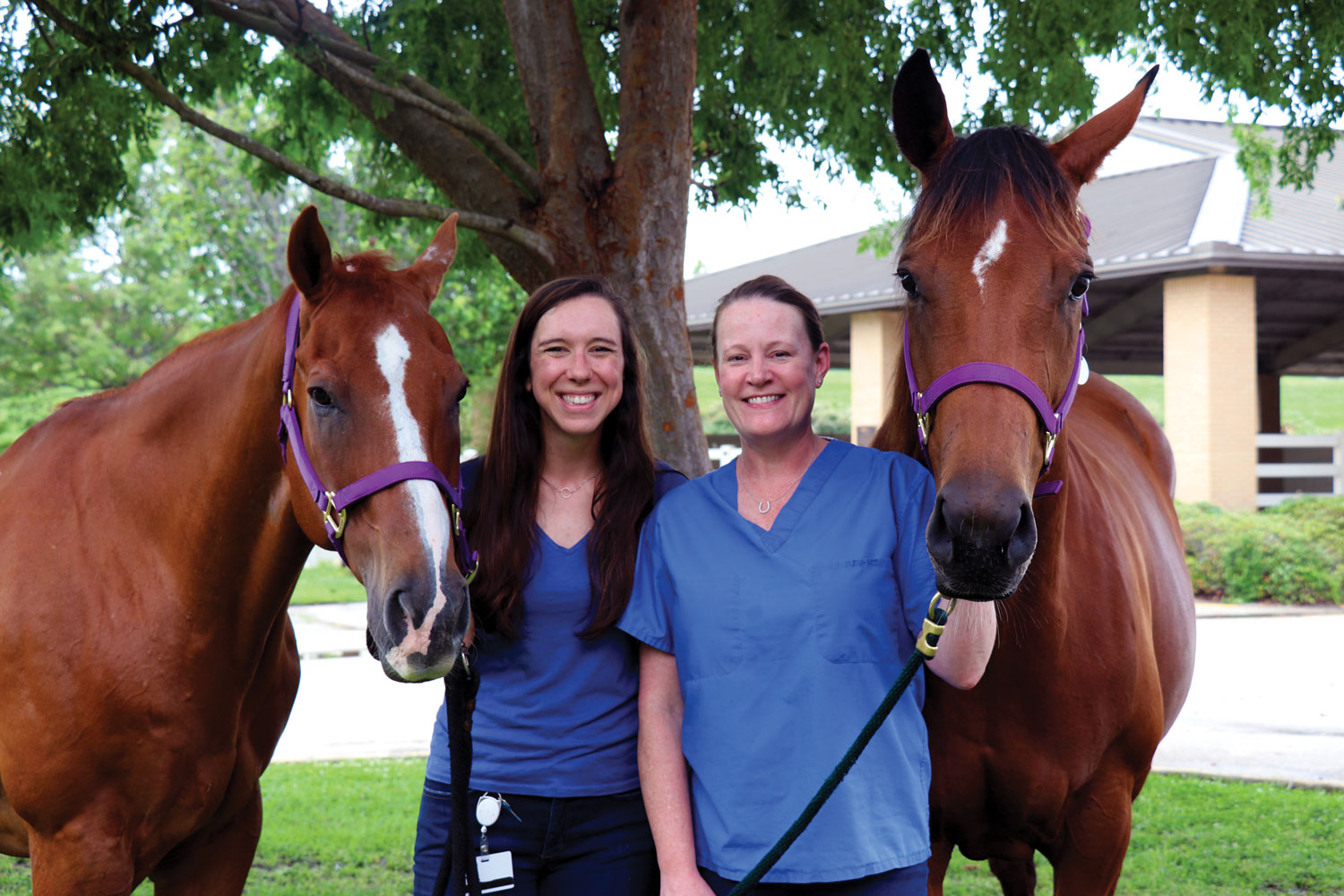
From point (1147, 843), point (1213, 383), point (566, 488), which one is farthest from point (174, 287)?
point (566, 488)

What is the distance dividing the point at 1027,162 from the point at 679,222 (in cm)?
234

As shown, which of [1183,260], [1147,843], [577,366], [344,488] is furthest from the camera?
[1183,260]

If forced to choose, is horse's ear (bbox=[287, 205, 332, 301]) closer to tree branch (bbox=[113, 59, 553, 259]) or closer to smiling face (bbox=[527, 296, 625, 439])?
smiling face (bbox=[527, 296, 625, 439])

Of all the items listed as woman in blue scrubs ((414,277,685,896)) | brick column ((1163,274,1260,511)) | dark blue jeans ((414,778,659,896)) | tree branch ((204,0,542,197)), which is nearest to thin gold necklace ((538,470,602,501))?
woman in blue scrubs ((414,277,685,896))

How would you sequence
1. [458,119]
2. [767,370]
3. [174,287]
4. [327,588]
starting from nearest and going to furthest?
[767,370] → [458,119] → [327,588] → [174,287]

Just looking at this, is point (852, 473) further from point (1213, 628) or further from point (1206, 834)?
point (1213, 628)

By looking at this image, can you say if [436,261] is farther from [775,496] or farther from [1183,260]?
[1183,260]

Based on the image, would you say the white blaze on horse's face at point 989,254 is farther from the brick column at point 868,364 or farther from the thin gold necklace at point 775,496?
the brick column at point 868,364

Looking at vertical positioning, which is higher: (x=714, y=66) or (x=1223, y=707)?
(x=714, y=66)

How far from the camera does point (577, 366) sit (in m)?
2.36

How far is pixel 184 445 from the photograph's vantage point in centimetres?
270

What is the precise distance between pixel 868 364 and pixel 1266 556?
279 inches

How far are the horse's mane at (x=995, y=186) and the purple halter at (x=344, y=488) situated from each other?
108cm

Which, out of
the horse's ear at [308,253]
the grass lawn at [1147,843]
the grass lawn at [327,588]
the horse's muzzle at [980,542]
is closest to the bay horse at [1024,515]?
the horse's muzzle at [980,542]
